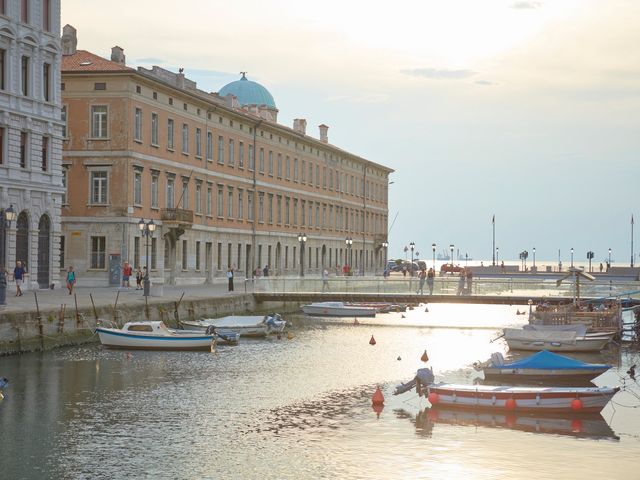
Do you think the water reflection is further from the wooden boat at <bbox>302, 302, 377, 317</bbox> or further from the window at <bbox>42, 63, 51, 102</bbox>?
the wooden boat at <bbox>302, 302, 377, 317</bbox>

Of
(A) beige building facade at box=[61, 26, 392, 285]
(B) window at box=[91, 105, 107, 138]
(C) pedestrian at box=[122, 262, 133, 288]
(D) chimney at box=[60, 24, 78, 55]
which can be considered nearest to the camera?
(C) pedestrian at box=[122, 262, 133, 288]

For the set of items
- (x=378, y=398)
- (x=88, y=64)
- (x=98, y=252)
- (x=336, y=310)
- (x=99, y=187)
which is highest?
(x=88, y=64)

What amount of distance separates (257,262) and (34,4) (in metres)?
41.3

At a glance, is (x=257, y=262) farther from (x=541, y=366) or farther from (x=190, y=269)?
(x=541, y=366)

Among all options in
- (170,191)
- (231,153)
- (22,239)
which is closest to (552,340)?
(22,239)

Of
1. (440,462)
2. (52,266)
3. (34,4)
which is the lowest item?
(440,462)

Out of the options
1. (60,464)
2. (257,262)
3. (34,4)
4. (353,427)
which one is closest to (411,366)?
(353,427)

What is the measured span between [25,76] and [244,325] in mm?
17199

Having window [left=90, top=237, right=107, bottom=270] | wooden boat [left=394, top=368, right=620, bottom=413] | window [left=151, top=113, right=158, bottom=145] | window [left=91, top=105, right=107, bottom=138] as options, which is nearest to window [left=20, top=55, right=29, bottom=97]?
window [left=91, top=105, right=107, bottom=138]

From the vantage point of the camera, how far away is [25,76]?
192ft

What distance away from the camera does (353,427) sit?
98.3ft

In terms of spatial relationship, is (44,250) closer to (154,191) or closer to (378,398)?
(154,191)

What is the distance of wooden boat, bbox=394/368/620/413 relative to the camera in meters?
32.2

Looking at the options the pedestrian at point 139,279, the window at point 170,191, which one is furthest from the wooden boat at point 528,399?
the window at point 170,191
